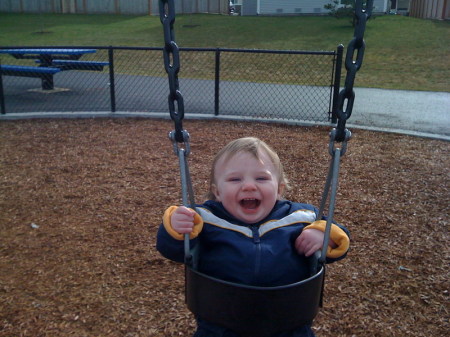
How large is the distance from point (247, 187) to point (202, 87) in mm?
10464

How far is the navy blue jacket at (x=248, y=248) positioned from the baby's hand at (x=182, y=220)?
80 mm

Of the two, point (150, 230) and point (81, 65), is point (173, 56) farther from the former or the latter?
point (81, 65)

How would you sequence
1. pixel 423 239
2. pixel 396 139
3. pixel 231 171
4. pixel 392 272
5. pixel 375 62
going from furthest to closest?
1. pixel 375 62
2. pixel 396 139
3. pixel 423 239
4. pixel 392 272
5. pixel 231 171

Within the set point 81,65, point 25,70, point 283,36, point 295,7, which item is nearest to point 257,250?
point 25,70

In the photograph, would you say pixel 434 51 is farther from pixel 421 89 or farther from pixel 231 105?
pixel 231 105

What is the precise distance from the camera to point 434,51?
18.9m

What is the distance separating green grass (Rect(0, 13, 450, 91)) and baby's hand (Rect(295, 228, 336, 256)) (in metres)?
12.0

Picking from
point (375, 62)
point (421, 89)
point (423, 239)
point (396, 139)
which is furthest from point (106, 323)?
point (375, 62)

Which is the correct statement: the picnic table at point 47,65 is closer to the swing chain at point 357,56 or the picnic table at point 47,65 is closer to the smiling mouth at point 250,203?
the smiling mouth at point 250,203

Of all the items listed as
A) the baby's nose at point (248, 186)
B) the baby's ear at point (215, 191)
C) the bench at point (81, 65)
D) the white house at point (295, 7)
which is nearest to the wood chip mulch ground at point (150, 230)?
the baby's ear at point (215, 191)

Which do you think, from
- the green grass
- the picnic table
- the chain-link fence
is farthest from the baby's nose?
the green grass

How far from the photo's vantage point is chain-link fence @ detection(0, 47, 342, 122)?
8953 mm

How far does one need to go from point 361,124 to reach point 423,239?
4.55 m

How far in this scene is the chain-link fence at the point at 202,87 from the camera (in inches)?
352
